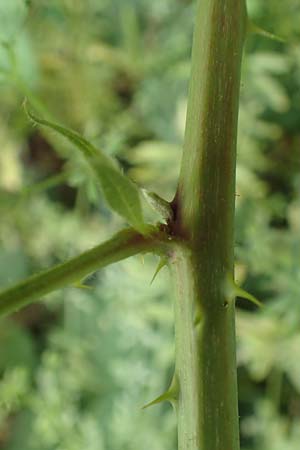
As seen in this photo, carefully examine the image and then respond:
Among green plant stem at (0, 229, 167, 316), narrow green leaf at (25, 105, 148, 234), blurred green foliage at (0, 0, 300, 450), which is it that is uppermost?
blurred green foliage at (0, 0, 300, 450)

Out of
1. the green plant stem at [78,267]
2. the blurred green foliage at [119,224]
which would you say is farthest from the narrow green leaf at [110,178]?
the blurred green foliage at [119,224]

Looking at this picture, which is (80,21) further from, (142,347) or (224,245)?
(224,245)

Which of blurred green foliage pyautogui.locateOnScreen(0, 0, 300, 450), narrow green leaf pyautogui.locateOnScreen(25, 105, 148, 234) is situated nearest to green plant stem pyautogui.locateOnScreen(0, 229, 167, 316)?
narrow green leaf pyautogui.locateOnScreen(25, 105, 148, 234)

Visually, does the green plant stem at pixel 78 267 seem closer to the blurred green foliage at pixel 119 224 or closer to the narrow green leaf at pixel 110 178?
the narrow green leaf at pixel 110 178

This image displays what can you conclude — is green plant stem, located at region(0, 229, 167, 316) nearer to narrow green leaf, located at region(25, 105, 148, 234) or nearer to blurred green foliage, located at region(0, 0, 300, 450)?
narrow green leaf, located at region(25, 105, 148, 234)

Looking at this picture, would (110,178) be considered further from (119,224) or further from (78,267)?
(119,224)

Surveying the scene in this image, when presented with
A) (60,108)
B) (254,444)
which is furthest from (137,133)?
(254,444)

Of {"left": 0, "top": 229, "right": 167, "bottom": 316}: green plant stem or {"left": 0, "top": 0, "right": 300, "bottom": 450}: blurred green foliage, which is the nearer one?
{"left": 0, "top": 229, "right": 167, "bottom": 316}: green plant stem
